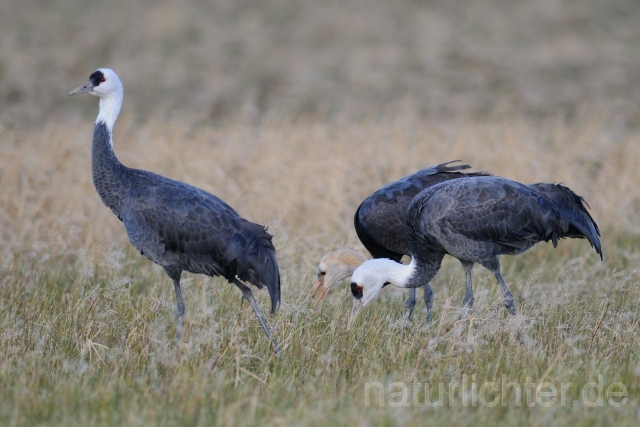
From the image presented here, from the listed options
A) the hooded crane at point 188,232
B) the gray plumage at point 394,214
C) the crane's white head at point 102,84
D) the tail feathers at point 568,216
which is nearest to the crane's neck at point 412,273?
the gray plumage at point 394,214

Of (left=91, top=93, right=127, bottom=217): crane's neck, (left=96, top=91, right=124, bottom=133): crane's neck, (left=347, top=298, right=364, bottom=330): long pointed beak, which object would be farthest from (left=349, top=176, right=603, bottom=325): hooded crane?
(left=96, top=91, right=124, bottom=133): crane's neck

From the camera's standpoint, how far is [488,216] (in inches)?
231

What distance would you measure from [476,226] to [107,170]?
2472 mm

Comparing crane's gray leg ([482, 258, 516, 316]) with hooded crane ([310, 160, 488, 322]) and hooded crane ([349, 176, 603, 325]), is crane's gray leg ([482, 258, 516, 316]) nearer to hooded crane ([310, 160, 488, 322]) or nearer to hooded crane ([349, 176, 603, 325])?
hooded crane ([349, 176, 603, 325])

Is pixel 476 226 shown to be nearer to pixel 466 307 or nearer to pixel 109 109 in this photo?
pixel 466 307

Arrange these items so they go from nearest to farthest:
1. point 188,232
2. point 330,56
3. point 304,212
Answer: point 188,232 < point 304,212 < point 330,56

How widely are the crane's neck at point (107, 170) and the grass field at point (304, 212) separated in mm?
491

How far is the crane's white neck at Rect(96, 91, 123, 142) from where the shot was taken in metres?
6.12

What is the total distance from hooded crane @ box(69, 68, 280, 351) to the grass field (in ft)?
0.89

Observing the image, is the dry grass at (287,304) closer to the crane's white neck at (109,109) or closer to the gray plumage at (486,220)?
the gray plumage at (486,220)

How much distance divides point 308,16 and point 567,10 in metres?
6.79

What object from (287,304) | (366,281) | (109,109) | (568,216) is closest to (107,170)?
(109,109)

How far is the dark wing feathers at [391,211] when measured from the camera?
6.61 metres

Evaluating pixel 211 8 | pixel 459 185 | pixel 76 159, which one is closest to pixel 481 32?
pixel 211 8
